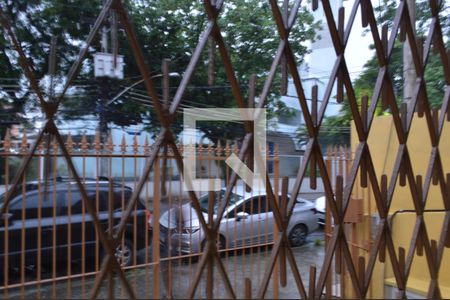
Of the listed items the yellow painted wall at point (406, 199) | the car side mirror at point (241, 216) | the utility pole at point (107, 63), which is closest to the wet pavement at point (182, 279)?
the car side mirror at point (241, 216)

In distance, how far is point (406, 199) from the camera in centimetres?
354

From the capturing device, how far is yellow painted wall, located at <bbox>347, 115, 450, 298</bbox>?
3.09 m

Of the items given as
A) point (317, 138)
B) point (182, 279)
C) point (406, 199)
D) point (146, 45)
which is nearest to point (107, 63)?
point (146, 45)

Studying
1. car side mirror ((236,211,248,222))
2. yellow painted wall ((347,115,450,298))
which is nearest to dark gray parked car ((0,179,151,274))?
car side mirror ((236,211,248,222))

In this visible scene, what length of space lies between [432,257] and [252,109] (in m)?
1.04

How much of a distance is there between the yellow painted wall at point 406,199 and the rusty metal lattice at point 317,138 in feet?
3.85

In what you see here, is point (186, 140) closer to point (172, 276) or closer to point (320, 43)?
point (320, 43)

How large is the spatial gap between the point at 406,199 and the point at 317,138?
2.55 meters

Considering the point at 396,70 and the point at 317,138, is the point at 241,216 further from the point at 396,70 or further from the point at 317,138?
the point at 317,138

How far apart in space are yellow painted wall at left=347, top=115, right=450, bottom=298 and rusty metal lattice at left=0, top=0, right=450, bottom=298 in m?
1.17

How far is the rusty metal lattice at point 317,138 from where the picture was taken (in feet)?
3.41

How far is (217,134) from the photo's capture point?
1.55 m

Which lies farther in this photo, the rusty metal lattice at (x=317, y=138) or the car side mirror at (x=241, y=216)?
the car side mirror at (x=241, y=216)

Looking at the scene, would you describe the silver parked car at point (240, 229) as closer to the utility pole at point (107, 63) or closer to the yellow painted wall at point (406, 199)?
the yellow painted wall at point (406, 199)
